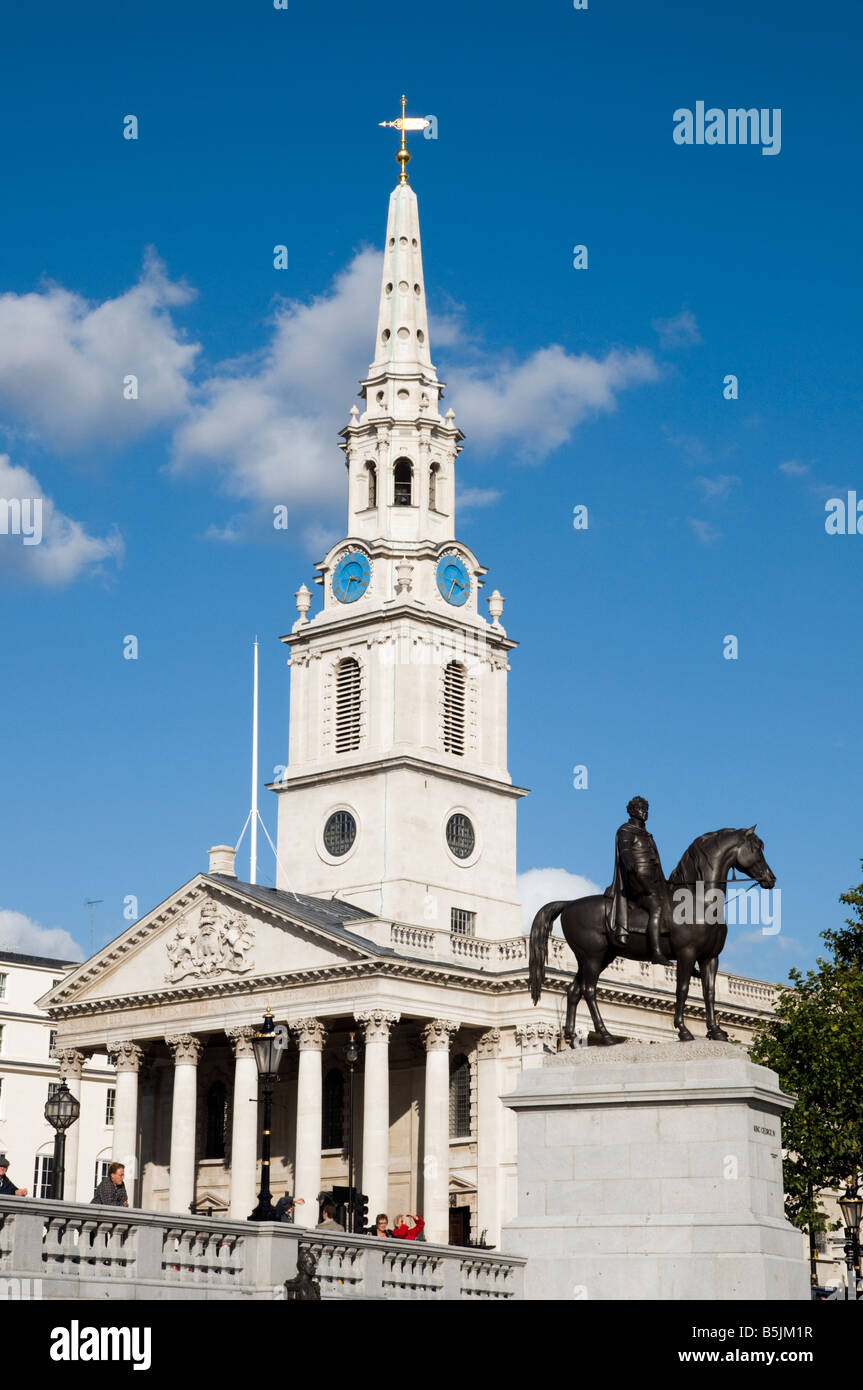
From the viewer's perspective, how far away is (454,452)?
89375mm

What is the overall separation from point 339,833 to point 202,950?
887 cm

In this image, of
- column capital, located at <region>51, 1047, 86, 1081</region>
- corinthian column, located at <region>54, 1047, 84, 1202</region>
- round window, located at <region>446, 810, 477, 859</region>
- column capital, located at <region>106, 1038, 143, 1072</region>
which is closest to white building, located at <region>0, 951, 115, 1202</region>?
corinthian column, located at <region>54, 1047, 84, 1202</region>

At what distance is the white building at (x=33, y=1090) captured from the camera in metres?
96.7

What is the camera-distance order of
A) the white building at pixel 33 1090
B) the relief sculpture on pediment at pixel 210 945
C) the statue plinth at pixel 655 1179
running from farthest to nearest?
the white building at pixel 33 1090, the relief sculpture on pediment at pixel 210 945, the statue plinth at pixel 655 1179

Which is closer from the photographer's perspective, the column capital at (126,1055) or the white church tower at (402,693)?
the column capital at (126,1055)

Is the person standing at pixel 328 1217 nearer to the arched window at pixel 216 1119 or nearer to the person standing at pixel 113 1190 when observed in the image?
the person standing at pixel 113 1190

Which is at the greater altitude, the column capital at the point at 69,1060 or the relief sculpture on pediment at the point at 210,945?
the relief sculpture on pediment at the point at 210,945

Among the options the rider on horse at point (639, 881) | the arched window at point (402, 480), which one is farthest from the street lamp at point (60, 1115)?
the arched window at point (402, 480)

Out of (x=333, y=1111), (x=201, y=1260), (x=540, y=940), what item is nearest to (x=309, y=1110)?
(x=333, y=1111)

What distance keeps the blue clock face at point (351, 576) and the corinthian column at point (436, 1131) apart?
73.4 feet

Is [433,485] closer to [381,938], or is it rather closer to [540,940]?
[381,938]

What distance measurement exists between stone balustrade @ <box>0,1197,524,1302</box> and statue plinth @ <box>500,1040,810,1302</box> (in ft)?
3.70

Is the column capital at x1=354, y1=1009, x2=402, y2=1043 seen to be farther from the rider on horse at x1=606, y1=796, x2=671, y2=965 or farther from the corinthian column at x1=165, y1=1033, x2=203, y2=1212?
the rider on horse at x1=606, y1=796, x2=671, y2=965

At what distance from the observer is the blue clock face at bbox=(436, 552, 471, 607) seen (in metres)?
86.3
